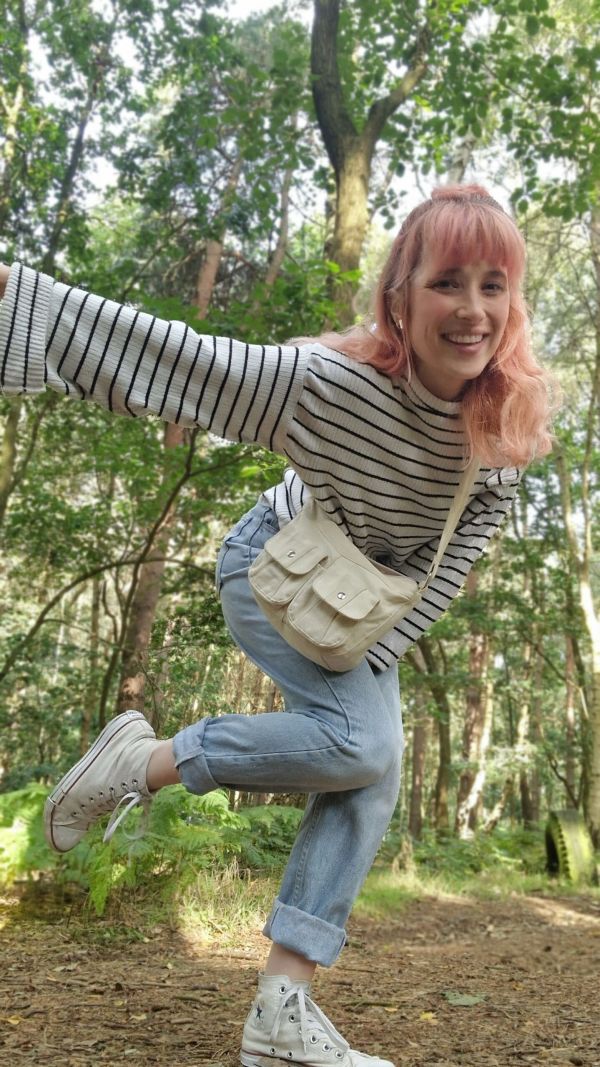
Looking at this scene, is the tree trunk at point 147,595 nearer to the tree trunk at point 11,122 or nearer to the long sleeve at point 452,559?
the tree trunk at point 11,122

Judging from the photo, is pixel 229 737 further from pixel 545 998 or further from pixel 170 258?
pixel 170 258

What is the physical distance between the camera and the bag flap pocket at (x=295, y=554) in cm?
196

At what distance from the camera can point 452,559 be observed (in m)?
2.40

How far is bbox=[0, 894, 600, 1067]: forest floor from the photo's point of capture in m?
2.22

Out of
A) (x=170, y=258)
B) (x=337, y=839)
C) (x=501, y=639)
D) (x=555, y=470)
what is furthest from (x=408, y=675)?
(x=337, y=839)

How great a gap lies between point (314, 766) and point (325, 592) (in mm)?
381

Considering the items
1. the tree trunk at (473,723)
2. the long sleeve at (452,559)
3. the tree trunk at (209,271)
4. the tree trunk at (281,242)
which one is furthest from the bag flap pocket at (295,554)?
the tree trunk at (473,723)

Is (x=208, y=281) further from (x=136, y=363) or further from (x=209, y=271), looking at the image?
(x=136, y=363)

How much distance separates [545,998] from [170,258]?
35.3 ft

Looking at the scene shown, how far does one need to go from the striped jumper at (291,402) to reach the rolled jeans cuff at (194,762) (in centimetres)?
49

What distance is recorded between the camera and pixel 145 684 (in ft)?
17.6

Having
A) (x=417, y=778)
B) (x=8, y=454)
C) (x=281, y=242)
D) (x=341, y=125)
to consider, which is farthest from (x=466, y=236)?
(x=417, y=778)

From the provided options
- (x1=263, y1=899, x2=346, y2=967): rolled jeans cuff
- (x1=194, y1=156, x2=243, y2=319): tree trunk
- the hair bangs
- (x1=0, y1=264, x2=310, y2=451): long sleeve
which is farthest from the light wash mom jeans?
(x1=194, y1=156, x2=243, y2=319): tree trunk

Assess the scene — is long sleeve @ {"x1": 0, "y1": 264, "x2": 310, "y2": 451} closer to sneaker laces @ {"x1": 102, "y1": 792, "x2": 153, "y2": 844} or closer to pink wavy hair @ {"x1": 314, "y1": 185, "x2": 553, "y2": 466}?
pink wavy hair @ {"x1": 314, "y1": 185, "x2": 553, "y2": 466}
